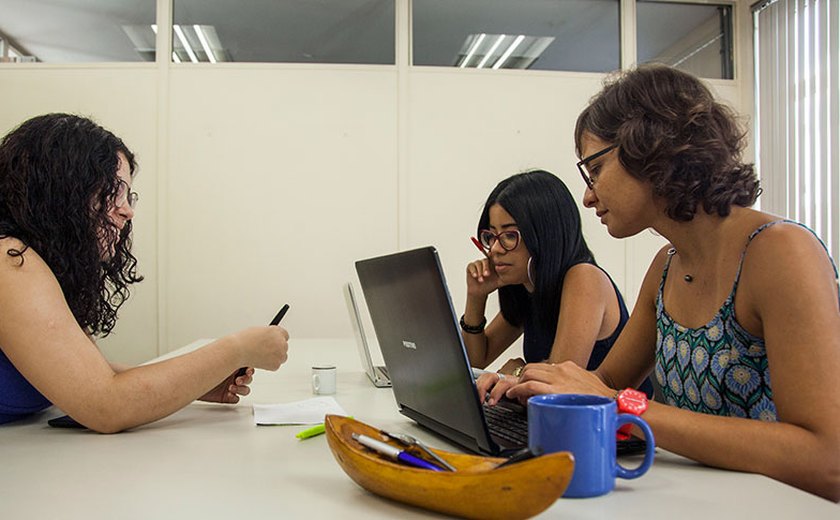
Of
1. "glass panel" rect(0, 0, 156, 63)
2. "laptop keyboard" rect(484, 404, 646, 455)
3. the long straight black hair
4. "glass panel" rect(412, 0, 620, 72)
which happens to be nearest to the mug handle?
"laptop keyboard" rect(484, 404, 646, 455)

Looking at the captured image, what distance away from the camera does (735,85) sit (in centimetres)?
450

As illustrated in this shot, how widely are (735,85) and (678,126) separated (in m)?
3.81

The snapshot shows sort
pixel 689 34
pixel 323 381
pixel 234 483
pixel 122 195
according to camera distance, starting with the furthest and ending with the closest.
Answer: pixel 689 34, pixel 323 381, pixel 122 195, pixel 234 483

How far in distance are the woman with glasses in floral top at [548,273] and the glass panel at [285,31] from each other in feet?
8.38

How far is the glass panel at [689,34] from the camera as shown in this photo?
4.49 metres

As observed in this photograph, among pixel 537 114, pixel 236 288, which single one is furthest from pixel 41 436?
pixel 537 114

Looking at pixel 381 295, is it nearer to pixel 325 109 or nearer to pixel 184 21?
pixel 325 109

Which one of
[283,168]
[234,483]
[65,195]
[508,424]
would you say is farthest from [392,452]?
[283,168]

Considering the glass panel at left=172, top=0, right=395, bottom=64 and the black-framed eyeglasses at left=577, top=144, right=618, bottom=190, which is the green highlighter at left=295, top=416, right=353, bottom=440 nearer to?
the black-framed eyeglasses at left=577, top=144, right=618, bottom=190

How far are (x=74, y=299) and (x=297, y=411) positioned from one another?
0.49m

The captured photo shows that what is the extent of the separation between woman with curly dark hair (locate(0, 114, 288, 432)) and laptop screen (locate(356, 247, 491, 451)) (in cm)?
27

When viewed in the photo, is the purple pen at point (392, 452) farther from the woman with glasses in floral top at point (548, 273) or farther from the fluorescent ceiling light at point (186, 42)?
the fluorescent ceiling light at point (186, 42)

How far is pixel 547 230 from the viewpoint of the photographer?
1.94 metres

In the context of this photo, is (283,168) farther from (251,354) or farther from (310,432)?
(310,432)
